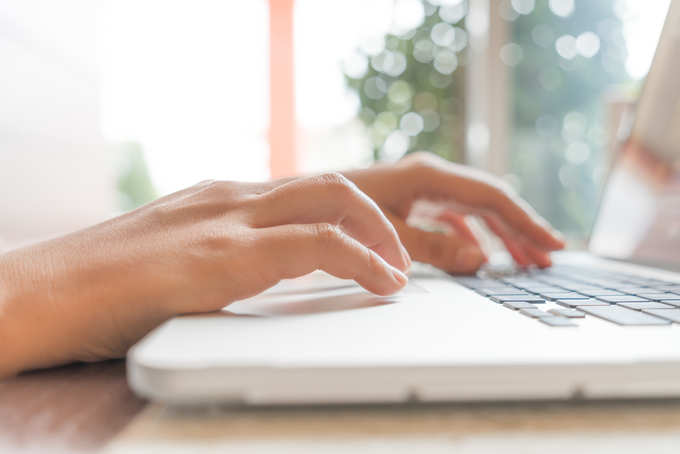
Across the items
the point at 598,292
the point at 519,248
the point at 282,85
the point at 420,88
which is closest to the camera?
the point at 598,292

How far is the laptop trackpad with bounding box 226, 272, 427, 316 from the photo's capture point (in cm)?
37

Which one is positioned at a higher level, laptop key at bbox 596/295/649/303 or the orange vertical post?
the orange vertical post

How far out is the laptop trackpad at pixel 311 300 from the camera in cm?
37

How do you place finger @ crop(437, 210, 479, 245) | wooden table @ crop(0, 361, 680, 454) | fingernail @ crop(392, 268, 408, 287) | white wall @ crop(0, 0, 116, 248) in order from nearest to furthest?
wooden table @ crop(0, 361, 680, 454)
fingernail @ crop(392, 268, 408, 287)
finger @ crop(437, 210, 479, 245)
white wall @ crop(0, 0, 116, 248)

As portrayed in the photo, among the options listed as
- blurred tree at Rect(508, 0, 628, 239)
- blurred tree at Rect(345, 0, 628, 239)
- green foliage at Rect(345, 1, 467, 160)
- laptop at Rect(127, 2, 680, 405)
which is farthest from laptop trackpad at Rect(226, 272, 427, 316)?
green foliage at Rect(345, 1, 467, 160)

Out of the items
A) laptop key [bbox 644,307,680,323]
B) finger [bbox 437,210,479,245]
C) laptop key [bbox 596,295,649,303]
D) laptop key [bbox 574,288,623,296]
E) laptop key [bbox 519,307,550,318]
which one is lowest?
finger [bbox 437,210,479,245]

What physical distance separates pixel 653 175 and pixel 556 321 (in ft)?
1.84

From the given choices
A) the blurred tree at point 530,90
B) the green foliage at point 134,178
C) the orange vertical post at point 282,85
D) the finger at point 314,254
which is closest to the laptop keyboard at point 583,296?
the finger at point 314,254

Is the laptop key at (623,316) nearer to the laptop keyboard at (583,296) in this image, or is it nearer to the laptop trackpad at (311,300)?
the laptop keyboard at (583,296)

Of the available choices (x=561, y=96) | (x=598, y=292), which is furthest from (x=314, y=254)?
(x=561, y=96)

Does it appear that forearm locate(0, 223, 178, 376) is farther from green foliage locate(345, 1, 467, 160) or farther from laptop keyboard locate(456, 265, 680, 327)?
green foliage locate(345, 1, 467, 160)

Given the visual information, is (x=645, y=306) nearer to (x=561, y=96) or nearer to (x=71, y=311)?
(x=71, y=311)

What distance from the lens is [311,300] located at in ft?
1.38

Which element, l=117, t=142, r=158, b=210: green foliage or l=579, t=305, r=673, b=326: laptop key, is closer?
l=579, t=305, r=673, b=326: laptop key
